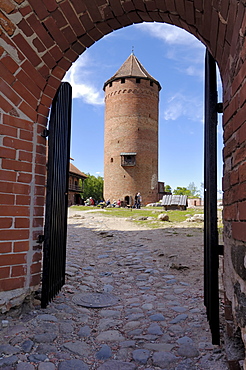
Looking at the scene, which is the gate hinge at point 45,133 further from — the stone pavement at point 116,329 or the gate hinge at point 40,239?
the stone pavement at point 116,329

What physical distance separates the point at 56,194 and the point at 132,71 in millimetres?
32961

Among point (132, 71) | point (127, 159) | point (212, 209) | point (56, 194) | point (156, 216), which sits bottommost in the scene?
point (156, 216)

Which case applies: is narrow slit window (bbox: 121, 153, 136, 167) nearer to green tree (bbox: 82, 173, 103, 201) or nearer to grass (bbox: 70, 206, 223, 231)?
grass (bbox: 70, 206, 223, 231)

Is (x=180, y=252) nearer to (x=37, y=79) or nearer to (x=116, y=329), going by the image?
(x=116, y=329)

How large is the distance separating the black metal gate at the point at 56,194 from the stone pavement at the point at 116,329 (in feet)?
0.86

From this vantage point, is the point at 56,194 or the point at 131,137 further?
the point at 131,137

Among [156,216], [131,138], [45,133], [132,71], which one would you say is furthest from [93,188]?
[45,133]

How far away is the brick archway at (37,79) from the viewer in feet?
6.89

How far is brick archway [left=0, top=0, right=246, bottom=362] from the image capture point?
2100 millimetres

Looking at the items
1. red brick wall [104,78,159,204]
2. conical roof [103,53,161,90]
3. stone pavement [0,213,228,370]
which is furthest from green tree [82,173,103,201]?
stone pavement [0,213,228,370]

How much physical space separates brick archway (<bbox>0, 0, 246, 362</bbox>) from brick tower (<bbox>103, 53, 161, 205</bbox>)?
29170 millimetres

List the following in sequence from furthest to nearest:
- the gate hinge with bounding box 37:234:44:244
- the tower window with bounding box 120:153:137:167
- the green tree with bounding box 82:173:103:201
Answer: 1. the green tree with bounding box 82:173:103:201
2. the tower window with bounding box 120:153:137:167
3. the gate hinge with bounding box 37:234:44:244

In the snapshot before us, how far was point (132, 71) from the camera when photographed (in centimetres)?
3341

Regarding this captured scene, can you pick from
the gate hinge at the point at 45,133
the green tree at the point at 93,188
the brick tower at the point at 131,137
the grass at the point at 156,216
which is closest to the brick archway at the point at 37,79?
the gate hinge at the point at 45,133
